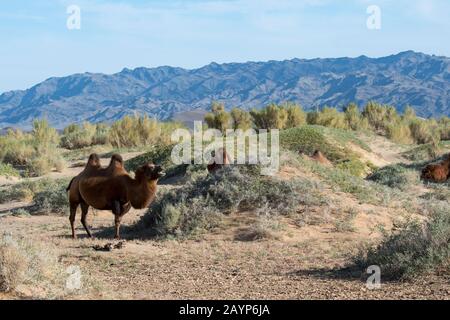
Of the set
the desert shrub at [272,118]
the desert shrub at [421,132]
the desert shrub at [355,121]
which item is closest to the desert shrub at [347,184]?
the desert shrub at [272,118]

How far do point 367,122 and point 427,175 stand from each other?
26950mm

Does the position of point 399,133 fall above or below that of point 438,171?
above

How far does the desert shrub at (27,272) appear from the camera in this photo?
657cm

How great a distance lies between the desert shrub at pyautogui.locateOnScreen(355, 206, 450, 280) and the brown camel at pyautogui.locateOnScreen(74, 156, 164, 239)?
3.60m

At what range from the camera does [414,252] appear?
811cm

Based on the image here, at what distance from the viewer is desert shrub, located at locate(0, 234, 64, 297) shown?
657cm

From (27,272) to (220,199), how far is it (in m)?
6.38

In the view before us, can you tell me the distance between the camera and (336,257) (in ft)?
32.4

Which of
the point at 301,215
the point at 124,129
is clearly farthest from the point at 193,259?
the point at 124,129

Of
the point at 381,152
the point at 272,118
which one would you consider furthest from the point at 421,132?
the point at 381,152

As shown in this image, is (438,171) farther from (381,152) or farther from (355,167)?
(381,152)

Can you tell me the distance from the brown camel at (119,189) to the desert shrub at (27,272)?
318 cm

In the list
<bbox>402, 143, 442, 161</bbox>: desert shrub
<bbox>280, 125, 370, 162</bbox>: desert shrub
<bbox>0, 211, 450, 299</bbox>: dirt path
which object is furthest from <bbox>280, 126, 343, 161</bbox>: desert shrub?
<bbox>0, 211, 450, 299</bbox>: dirt path
